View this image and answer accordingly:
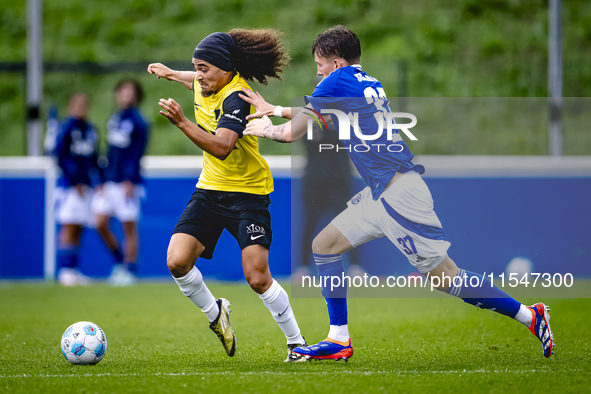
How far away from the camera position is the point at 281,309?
4.25 m

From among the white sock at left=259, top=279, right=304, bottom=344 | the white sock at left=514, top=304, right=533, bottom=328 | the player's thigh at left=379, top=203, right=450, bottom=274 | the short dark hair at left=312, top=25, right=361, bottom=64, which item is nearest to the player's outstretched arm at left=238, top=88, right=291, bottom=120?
the short dark hair at left=312, top=25, right=361, bottom=64

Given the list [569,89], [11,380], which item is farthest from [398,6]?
[11,380]

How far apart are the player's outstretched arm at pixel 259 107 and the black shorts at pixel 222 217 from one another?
0.51m

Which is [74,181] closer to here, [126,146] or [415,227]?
[126,146]

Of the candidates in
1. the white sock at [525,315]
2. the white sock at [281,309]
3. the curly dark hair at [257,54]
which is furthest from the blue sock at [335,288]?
the curly dark hair at [257,54]

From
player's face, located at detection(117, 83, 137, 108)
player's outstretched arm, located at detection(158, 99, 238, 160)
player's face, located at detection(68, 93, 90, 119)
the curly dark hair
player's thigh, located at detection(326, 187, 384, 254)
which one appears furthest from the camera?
player's face, located at detection(117, 83, 137, 108)

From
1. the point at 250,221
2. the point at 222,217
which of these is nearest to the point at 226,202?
the point at 222,217

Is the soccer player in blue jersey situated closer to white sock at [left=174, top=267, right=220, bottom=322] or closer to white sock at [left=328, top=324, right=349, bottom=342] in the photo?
white sock at [left=328, top=324, right=349, bottom=342]

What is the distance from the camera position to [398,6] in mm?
14695

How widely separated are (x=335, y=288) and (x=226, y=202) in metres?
0.83

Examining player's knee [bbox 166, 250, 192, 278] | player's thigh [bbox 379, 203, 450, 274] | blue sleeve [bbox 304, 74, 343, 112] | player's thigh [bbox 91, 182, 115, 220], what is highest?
blue sleeve [bbox 304, 74, 343, 112]

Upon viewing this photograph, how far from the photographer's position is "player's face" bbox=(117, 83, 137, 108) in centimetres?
900

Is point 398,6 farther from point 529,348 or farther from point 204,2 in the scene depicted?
point 529,348

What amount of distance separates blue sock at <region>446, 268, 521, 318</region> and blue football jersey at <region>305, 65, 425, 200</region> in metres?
0.68
